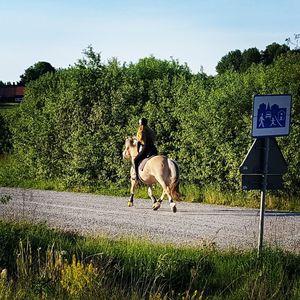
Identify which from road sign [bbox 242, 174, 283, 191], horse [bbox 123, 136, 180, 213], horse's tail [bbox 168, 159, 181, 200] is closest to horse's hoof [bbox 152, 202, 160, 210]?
horse [bbox 123, 136, 180, 213]

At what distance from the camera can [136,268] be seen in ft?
30.9

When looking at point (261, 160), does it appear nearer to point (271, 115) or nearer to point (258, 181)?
point (258, 181)

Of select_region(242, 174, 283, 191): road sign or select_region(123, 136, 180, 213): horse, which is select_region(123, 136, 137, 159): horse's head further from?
select_region(242, 174, 283, 191): road sign

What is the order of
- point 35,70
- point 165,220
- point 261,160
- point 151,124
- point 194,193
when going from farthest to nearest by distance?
1. point 35,70
2. point 151,124
3. point 194,193
4. point 165,220
5. point 261,160

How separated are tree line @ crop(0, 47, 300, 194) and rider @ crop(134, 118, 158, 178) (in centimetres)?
212

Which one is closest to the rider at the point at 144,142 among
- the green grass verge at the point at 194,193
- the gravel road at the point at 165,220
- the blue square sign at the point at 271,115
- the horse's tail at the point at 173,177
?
the horse's tail at the point at 173,177

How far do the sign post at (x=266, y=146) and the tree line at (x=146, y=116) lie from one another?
7973mm

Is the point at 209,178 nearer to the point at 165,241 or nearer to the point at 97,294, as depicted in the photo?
the point at 165,241

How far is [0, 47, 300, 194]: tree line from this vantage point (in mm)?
19781

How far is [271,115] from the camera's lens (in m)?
10.7

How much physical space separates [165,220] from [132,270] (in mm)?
7139

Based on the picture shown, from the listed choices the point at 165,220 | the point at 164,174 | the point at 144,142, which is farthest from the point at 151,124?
the point at 165,220

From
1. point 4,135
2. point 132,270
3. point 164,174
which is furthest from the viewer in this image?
point 4,135

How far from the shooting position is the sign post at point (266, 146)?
10.6m
